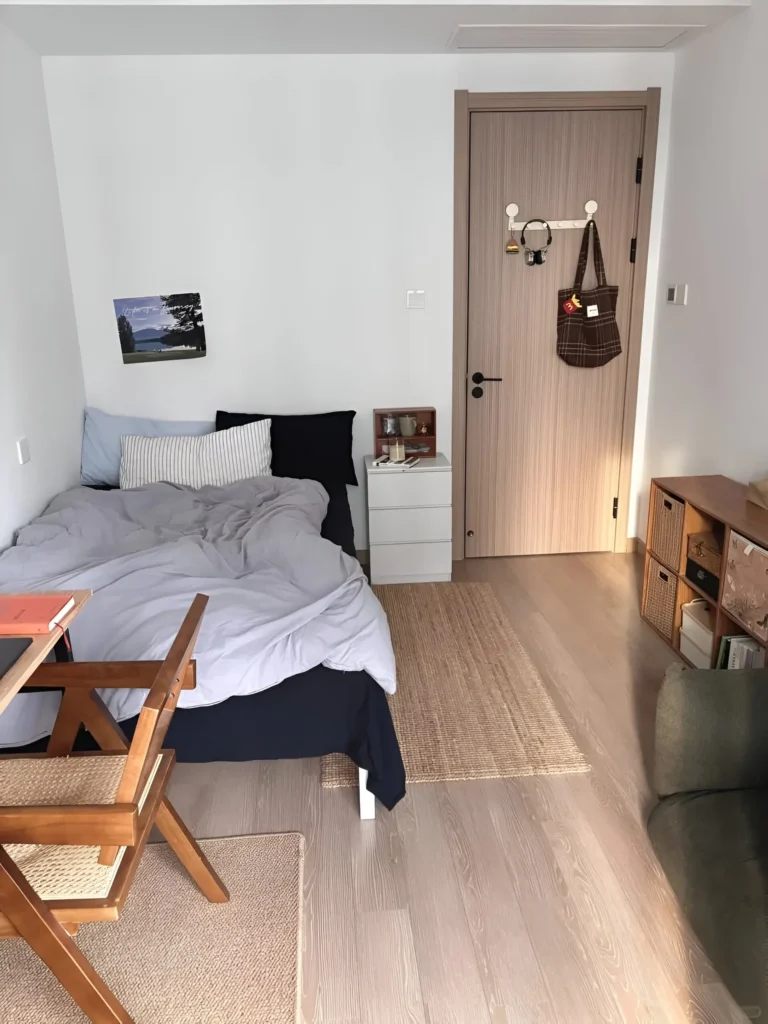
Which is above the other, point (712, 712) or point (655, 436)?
point (655, 436)

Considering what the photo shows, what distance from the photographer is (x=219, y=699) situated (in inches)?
72.7

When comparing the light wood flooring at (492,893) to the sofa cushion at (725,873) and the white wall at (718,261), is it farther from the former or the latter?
the white wall at (718,261)

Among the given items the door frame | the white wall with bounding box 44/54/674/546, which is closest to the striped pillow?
the white wall with bounding box 44/54/674/546

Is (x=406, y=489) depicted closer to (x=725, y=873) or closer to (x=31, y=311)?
(x=31, y=311)

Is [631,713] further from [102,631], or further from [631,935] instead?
[102,631]

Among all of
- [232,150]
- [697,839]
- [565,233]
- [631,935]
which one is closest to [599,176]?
[565,233]

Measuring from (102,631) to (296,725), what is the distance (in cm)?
59

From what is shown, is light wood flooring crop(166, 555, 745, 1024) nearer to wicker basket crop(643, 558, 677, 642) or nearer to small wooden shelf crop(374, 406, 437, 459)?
wicker basket crop(643, 558, 677, 642)

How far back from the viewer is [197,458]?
333 centimetres

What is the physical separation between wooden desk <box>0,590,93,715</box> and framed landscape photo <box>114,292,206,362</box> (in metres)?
2.19

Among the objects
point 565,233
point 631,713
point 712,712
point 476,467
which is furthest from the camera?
point 476,467

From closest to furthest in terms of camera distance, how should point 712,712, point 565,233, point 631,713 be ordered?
point 712,712 → point 631,713 → point 565,233

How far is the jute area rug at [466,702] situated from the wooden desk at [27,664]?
1.02m

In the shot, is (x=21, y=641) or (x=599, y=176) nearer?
(x=21, y=641)
